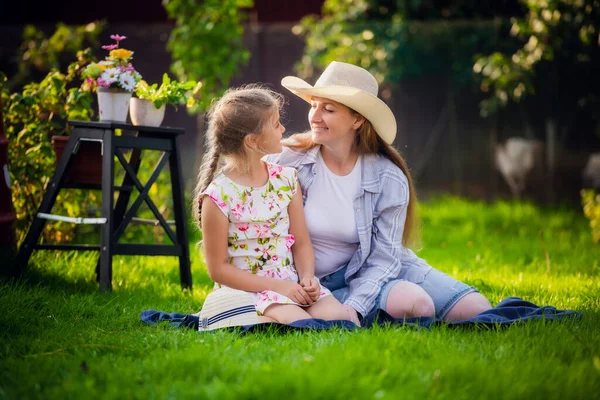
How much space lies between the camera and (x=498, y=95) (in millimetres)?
7699

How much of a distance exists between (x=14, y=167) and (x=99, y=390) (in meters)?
2.75

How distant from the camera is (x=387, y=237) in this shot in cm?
370

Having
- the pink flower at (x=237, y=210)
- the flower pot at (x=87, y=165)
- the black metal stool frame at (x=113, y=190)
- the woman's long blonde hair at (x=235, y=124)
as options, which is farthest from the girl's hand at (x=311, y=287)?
the flower pot at (x=87, y=165)

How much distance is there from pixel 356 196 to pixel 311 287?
1.93ft

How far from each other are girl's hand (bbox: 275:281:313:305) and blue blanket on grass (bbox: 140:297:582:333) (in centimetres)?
12

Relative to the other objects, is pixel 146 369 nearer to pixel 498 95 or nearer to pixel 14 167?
pixel 14 167

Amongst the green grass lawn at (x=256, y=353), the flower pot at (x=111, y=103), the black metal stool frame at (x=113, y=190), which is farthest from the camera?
the flower pot at (x=111, y=103)

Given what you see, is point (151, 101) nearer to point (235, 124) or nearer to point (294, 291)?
point (235, 124)

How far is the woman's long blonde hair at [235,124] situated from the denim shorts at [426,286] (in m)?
0.75

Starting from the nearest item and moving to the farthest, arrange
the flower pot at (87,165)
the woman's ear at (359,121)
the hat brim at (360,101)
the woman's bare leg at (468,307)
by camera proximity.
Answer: the woman's bare leg at (468,307), the hat brim at (360,101), the woman's ear at (359,121), the flower pot at (87,165)

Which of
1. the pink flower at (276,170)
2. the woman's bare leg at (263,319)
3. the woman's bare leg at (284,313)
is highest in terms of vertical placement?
the pink flower at (276,170)

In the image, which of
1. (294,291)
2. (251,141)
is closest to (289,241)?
(294,291)

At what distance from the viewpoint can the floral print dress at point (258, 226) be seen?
11.1 feet

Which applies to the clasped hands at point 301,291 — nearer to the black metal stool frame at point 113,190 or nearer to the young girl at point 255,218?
the young girl at point 255,218
